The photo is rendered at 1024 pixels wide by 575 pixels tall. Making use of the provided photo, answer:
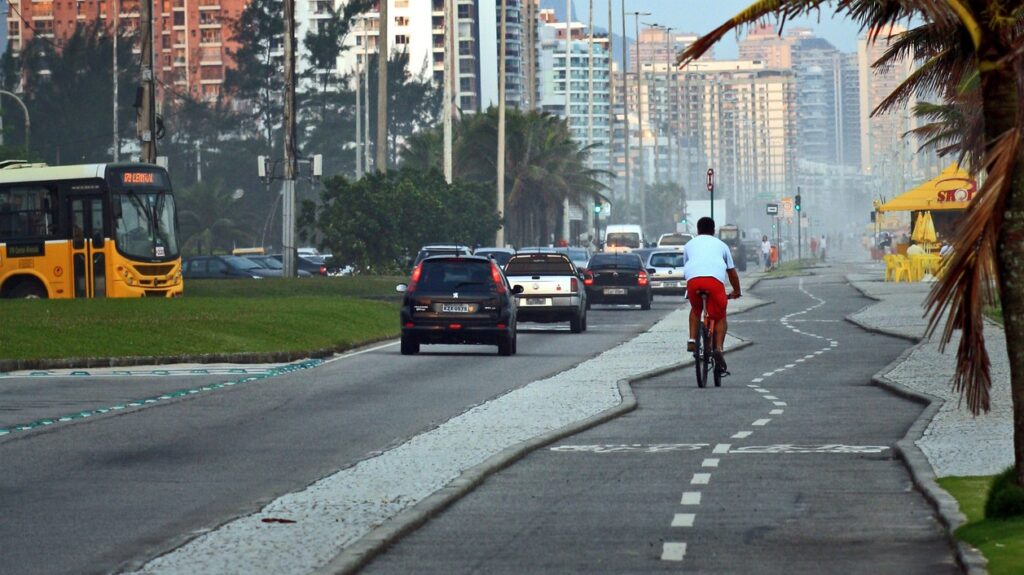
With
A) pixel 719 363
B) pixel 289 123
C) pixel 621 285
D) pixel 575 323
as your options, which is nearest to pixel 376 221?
pixel 289 123

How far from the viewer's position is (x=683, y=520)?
11078mm

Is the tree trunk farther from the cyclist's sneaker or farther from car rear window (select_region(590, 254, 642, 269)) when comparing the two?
car rear window (select_region(590, 254, 642, 269))

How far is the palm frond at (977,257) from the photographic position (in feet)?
32.5

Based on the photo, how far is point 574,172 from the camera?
327 ft

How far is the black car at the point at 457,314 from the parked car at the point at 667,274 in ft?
94.6

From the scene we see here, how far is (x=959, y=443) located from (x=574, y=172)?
85544mm

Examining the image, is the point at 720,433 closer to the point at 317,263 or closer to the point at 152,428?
the point at 152,428

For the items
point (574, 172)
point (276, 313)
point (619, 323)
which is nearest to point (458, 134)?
point (574, 172)

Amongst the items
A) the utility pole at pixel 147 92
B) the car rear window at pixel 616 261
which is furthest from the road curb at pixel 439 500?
the car rear window at pixel 616 261

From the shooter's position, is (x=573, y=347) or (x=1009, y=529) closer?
(x=1009, y=529)

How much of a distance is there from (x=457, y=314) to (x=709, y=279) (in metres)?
8.55

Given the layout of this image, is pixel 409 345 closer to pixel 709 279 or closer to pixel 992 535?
pixel 709 279

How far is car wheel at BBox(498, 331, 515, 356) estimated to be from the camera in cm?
2944

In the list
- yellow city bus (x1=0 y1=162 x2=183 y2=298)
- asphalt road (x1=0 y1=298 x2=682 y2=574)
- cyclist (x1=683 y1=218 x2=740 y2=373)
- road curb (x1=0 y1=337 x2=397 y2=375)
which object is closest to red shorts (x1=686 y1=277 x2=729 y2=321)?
cyclist (x1=683 y1=218 x2=740 y2=373)
